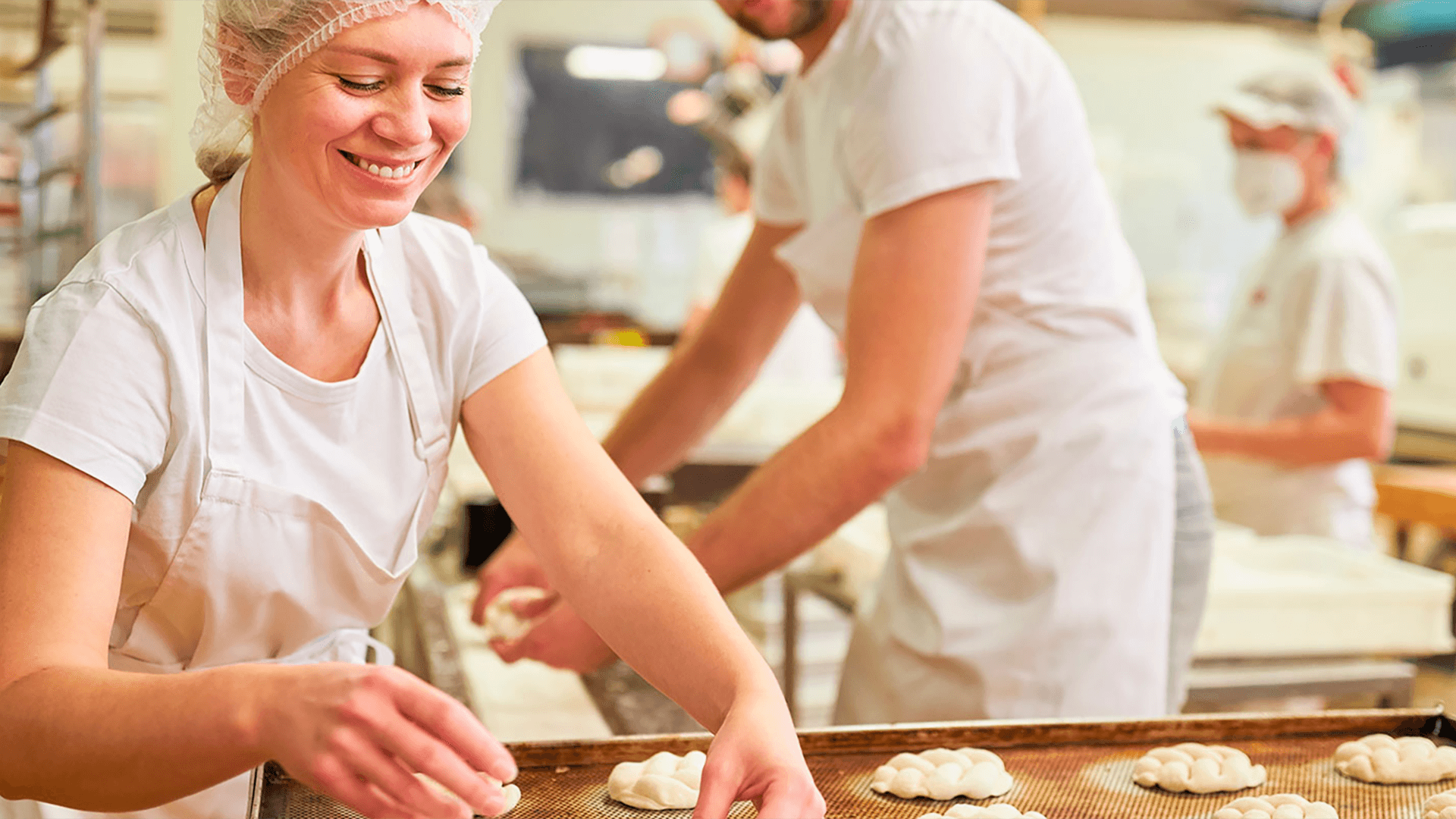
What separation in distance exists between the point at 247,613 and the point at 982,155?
0.91 meters

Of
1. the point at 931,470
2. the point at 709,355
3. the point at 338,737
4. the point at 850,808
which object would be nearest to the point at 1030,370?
the point at 931,470

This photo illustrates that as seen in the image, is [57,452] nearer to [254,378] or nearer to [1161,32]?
[254,378]

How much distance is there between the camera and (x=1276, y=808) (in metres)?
1.11

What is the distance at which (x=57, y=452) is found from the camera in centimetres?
89

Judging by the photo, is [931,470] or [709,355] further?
[709,355]

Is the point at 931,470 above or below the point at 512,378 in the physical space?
below

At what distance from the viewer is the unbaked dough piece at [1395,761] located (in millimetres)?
1177

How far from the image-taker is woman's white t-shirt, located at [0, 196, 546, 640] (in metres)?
0.93

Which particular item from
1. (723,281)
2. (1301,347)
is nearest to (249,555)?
(1301,347)

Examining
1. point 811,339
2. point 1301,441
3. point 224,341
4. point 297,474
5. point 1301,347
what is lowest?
point 811,339

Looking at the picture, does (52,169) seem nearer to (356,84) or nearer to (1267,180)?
(356,84)

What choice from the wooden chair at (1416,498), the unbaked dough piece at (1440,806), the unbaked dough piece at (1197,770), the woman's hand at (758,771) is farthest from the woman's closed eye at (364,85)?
the wooden chair at (1416,498)

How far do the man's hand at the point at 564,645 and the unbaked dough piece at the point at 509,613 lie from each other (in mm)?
109

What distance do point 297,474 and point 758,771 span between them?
47 cm
